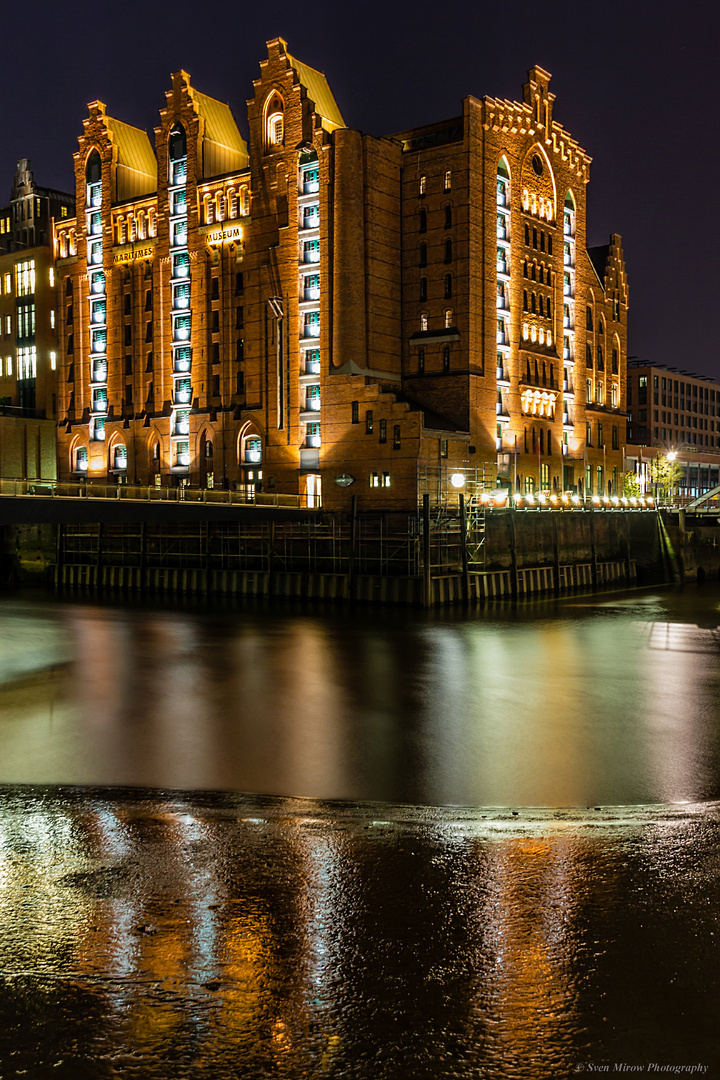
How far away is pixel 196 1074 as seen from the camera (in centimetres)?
755

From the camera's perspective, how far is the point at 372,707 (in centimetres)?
2338

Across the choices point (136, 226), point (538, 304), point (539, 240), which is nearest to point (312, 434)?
point (538, 304)

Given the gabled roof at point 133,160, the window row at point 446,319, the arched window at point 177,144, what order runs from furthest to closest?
the gabled roof at point 133,160
the arched window at point 177,144
the window row at point 446,319

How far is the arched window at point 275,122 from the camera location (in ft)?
208

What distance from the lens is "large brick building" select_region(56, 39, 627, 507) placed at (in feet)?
197

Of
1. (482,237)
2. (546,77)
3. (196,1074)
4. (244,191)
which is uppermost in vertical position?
(546,77)

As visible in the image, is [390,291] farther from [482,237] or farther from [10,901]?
[10,901]

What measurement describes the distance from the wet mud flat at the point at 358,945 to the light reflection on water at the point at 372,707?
263 centimetres

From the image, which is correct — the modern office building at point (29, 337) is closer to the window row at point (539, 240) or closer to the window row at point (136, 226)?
the window row at point (136, 226)

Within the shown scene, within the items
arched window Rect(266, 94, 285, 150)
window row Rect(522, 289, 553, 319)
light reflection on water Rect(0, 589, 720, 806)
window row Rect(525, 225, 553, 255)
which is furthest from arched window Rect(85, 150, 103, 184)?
light reflection on water Rect(0, 589, 720, 806)

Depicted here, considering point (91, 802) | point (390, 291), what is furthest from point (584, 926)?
point (390, 291)

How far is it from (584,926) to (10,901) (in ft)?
21.9

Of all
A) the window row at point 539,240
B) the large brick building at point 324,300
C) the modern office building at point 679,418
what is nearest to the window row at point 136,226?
the large brick building at point 324,300

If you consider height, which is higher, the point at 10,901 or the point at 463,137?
the point at 463,137
